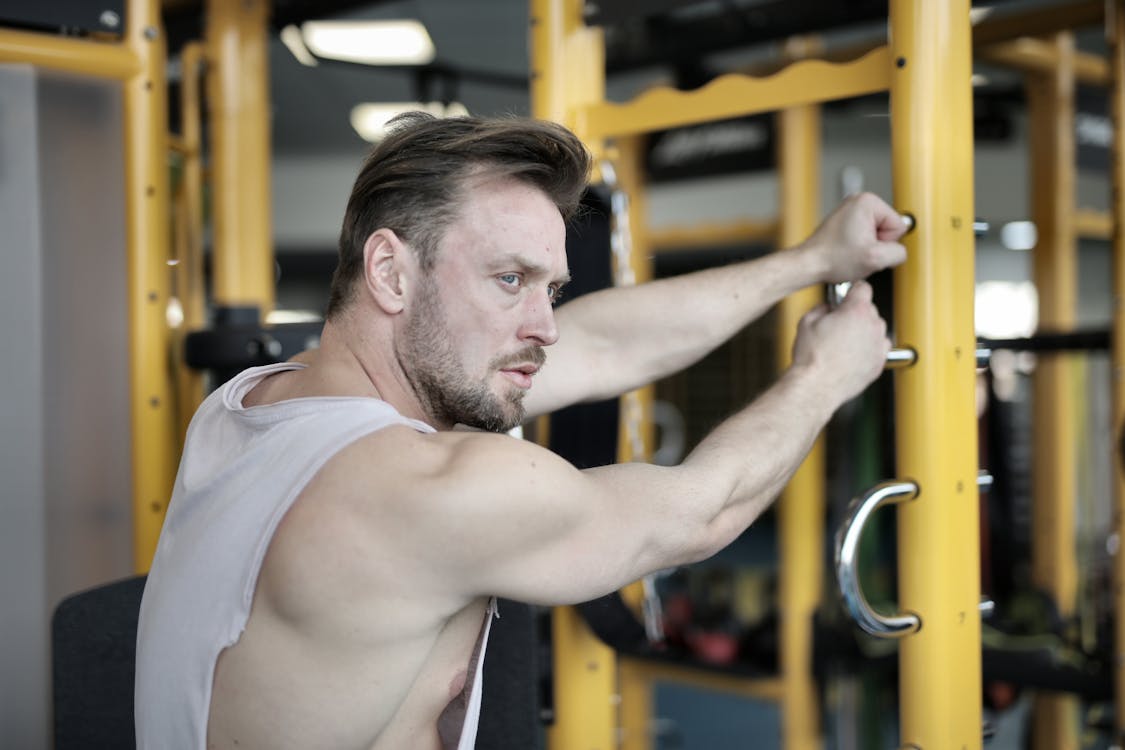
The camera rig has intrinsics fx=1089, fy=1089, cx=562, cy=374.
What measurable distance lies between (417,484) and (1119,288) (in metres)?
1.83

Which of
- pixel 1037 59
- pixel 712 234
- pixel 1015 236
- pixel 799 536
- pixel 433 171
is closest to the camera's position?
pixel 433 171

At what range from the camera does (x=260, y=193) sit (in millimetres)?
2535

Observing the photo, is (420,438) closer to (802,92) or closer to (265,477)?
(265,477)

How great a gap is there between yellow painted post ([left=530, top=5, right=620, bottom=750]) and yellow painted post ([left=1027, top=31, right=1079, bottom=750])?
172 cm

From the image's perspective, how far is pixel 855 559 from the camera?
134 cm

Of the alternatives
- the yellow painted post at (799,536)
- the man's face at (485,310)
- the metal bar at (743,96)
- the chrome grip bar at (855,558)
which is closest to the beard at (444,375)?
the man's face at (485,310)

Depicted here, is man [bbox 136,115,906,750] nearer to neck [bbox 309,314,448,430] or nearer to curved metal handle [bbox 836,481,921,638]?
neck [bbox 309,314,448,430]

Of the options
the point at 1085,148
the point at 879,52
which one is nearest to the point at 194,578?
the point at 879,52

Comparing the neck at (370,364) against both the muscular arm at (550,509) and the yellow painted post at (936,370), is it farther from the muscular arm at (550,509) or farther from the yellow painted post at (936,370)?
the yellow painted post at (936,370)

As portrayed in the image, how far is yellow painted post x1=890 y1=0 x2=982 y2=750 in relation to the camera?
4.38ft

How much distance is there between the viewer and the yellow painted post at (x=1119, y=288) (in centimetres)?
225

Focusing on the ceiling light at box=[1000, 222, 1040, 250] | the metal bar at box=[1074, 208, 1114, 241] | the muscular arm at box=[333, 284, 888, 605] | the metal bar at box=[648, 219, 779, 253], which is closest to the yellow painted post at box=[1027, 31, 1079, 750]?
the metal bar at box=[1074, 208, 1114, 241]

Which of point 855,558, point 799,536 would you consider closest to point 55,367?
point 855,558

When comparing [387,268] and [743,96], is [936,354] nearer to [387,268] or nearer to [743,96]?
[743,96]
